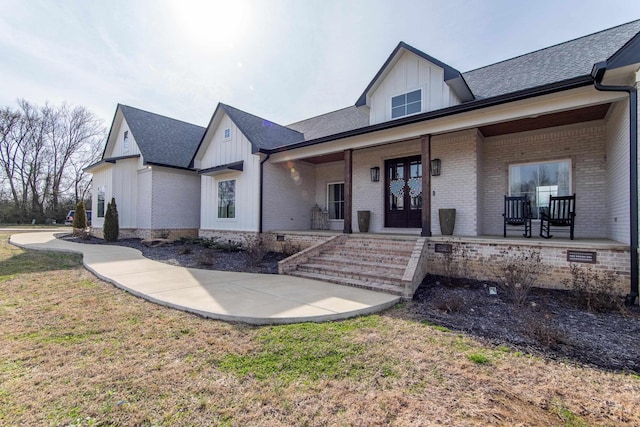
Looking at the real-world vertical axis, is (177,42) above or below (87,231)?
above

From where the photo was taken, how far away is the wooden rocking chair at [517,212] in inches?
289

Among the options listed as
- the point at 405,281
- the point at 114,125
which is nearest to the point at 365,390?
the point at 405,281

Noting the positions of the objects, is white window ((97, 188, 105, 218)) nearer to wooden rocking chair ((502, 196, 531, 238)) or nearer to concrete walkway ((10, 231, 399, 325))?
concrete walkway ((10, 231, 399, 325))

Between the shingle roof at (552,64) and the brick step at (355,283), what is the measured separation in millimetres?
6632

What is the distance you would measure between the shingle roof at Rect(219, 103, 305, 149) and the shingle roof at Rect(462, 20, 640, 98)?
7.20 meters

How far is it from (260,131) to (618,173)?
1078 centimetres

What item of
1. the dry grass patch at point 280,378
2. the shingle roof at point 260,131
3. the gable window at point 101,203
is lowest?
the dry grass patch at point 280,378

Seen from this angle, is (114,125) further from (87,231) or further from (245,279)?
(245,279)

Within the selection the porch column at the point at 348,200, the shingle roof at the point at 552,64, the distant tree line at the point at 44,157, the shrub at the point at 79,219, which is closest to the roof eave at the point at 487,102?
the porch column at the point at 348,200

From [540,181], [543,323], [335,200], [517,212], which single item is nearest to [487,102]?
[517,212]

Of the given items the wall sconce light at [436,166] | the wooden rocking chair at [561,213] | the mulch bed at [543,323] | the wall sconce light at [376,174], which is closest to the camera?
the mulch bed at [543,323]

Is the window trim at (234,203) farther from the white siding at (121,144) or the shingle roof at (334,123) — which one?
the white siding at (121,144)

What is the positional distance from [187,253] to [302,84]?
8449 millimetres

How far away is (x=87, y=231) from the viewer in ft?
→ 53.5
